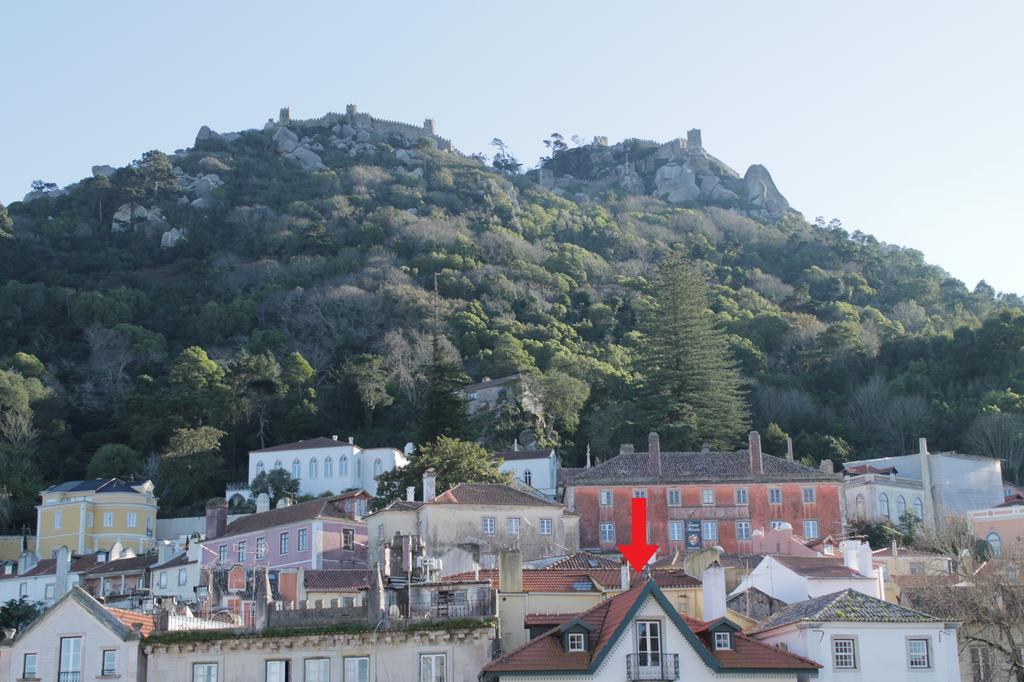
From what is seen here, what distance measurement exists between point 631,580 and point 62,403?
53.9 m

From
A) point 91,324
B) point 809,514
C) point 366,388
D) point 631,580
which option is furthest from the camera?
point 91,324

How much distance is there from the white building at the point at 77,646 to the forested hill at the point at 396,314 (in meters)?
42.5

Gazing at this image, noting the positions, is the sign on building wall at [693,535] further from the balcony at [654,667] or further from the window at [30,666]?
the window at [30,666]

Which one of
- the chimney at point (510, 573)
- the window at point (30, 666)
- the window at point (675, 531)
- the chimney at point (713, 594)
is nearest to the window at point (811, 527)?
the window at point (675, 531)

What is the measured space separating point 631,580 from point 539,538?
607 inches

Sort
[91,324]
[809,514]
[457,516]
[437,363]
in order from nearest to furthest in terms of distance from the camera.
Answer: [457,516]
[809,514]
[437,363]
[91,324]

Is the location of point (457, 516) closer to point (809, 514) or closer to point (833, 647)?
point (809, 514)

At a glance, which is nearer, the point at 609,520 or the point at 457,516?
the point at 457,516

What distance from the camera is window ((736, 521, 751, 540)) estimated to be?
57.9 metres

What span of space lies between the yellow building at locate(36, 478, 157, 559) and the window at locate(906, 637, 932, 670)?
150 ft

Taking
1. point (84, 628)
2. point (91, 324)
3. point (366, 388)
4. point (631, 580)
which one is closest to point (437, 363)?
point (366, 388)

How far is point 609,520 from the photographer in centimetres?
5841

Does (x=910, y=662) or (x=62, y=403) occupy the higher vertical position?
(x=62, y=403)

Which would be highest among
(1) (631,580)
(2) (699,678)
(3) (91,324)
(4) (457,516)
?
(3) (91,324)
